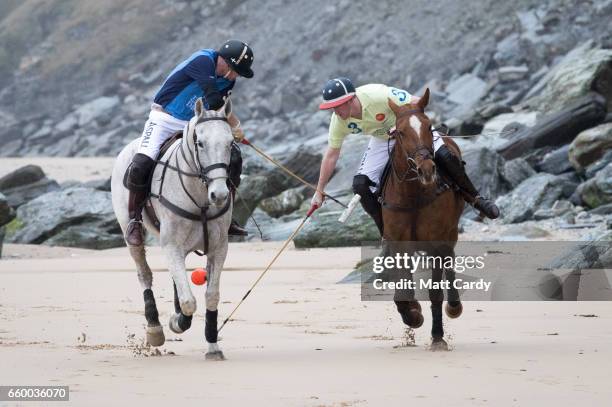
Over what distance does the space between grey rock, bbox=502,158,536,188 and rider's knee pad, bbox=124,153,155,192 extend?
1813 cm

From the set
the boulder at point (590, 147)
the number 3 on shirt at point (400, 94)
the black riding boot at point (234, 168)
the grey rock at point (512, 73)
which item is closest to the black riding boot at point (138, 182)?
the black riding boot at point (234, 168)

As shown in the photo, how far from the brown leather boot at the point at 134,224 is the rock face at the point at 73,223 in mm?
14278

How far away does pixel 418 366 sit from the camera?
10617mm

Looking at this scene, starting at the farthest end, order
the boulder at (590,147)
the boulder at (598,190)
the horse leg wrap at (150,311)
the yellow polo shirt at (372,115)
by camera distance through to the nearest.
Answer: the boulder at (590,147) → the boulder at (598,190) → the yellow polo shirt at (372,115) → the horse leg wrap at (150,311)

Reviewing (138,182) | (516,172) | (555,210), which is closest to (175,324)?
(138,182)

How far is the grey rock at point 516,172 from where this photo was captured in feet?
98.2

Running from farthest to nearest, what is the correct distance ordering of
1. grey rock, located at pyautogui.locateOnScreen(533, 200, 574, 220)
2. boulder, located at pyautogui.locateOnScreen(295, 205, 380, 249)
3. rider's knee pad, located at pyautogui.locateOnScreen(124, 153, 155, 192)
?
grey rock, located at pyautogui.locateOnScreen(533, 200, 574, 220) → boulder, located at pyautogui.locateOnScreen(295, 205, 380, 249) → rider's knee pad, located at pyautogui.locateOnScreen(124, 153, 155, 192)

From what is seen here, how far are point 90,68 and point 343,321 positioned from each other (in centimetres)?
7332

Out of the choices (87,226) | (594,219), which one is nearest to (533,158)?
(594,219)

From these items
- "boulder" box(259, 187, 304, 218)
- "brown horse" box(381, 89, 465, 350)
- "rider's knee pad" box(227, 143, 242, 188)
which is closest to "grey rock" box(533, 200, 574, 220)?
"boulder" box(259, 187, 304, 218)

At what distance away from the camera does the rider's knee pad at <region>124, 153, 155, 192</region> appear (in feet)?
41.3

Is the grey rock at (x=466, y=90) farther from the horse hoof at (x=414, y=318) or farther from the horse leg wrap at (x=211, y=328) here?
the horse leg wrap at (x=211, y=328)

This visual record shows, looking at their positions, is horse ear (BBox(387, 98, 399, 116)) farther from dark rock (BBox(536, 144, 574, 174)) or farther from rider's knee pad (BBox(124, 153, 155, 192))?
dark rock (BBox(536, 144, 574, 174))

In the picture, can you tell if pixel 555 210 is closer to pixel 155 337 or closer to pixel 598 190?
pixel 598 190
